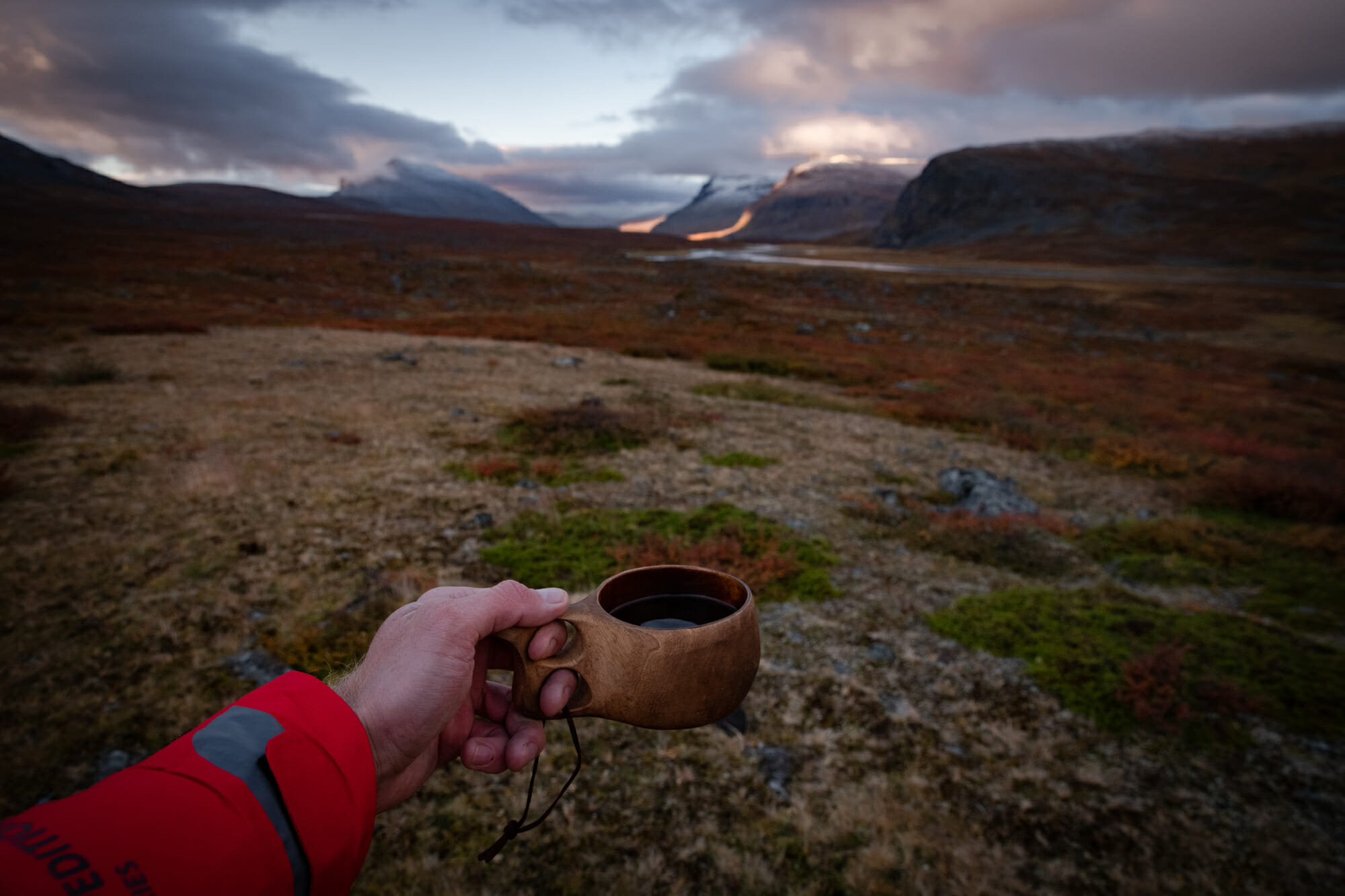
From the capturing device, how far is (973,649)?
16.5ft

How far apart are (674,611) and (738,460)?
24.7 ft

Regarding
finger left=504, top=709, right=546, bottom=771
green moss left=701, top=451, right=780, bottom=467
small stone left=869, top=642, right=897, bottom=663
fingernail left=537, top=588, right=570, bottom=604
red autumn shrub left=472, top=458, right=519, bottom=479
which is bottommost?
small stone left=869, top=642, right=897, bottom=663

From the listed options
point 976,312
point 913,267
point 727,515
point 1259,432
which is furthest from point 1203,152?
point 727,515

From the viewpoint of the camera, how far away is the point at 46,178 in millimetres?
112312

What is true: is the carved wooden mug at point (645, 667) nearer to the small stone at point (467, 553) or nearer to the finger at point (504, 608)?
the finger at point (504, 608)

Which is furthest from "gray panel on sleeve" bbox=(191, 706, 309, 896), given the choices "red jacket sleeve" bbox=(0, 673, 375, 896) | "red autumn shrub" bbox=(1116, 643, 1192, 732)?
"red autumn shrub" bbox=(1116, 643, 1192, 732)

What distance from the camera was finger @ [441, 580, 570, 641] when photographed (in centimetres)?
184

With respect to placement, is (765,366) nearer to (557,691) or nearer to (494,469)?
(494,469)

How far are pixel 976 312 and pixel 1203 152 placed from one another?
126327 mm

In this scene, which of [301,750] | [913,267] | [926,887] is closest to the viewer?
[301,750]

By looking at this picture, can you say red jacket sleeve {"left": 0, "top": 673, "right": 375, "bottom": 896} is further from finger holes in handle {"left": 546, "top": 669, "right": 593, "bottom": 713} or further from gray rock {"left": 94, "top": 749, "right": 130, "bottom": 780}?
gray rock {"left": 94, "top": 749, "right": 130, "bottom": 780}

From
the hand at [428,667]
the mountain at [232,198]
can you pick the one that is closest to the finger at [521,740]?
the hand at [428,667]

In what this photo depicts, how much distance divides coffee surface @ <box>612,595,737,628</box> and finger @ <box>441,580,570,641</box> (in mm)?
273

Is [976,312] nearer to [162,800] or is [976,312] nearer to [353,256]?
[162,800]
